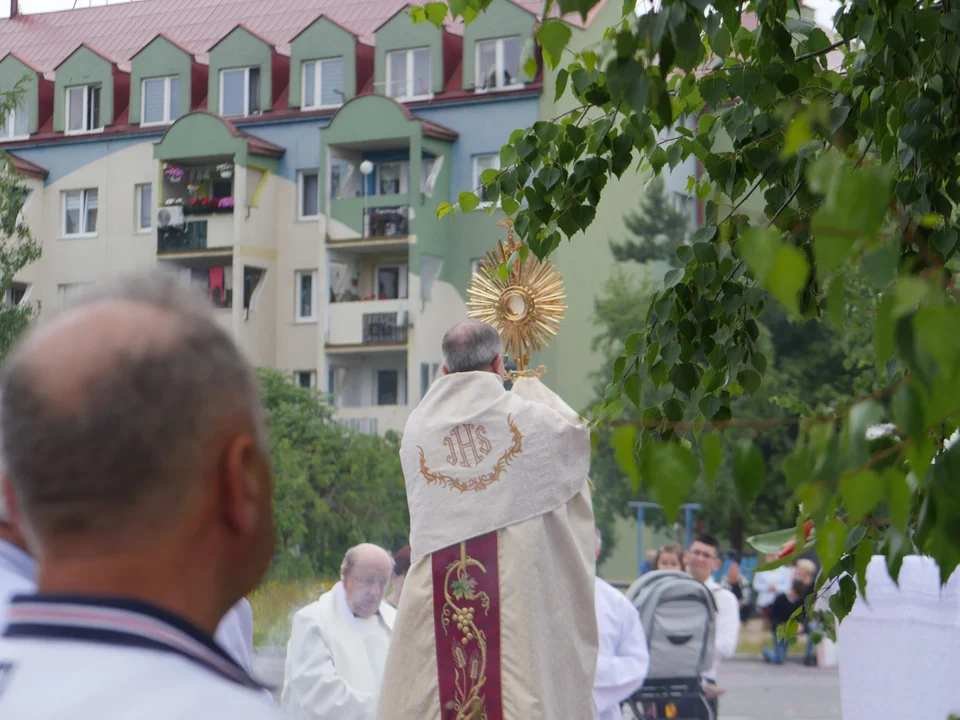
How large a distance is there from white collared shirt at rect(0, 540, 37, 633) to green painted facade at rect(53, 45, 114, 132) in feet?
93.8

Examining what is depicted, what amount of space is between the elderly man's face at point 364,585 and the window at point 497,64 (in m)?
21.7

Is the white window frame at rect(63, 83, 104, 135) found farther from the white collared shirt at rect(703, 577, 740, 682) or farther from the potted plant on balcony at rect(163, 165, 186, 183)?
the white collared shirt at rect(703, 577, 740, 682)

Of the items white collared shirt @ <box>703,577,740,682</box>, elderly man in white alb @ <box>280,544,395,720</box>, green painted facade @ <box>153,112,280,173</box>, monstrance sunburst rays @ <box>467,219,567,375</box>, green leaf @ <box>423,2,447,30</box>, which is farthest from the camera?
green painted facade @ <box>153,112,280,173</box>

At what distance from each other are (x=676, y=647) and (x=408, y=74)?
21.5 metres

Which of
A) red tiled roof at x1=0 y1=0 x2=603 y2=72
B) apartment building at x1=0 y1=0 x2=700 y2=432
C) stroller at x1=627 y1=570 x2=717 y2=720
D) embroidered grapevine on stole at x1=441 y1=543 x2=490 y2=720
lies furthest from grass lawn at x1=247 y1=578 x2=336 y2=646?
embroidered grapevine on stole at x1=441 y1=543 x2=490 y2=720

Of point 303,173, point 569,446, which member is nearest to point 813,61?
point 569,446

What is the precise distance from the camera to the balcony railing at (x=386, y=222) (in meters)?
29.0

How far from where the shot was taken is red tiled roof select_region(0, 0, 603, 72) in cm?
3056

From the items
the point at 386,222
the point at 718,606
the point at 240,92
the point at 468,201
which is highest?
the point at 240,92

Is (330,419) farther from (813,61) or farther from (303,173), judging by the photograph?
(813,61)

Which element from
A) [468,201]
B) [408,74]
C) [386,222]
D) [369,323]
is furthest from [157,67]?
[468,201]

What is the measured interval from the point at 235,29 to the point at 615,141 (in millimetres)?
27202

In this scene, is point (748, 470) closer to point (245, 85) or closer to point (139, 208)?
point (245, 85)

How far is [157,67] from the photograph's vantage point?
97.6 ft
